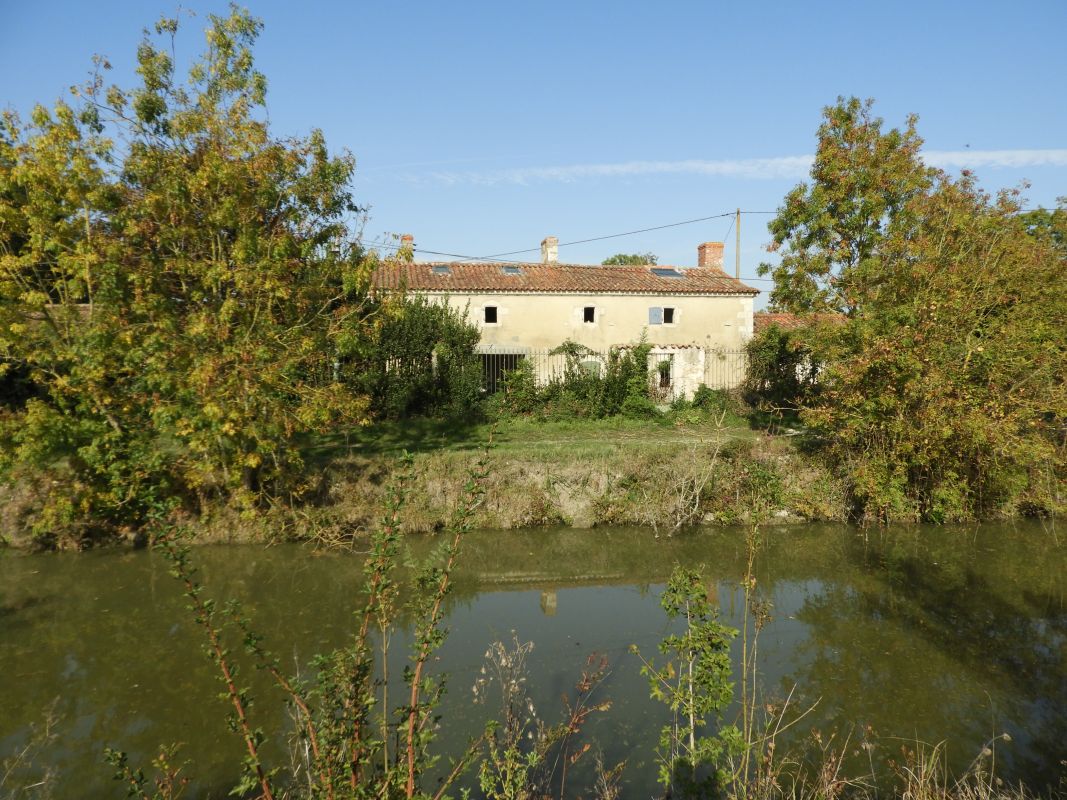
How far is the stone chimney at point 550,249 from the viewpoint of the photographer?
2525 centimetres

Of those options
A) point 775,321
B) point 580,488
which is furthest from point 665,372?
point 580,488

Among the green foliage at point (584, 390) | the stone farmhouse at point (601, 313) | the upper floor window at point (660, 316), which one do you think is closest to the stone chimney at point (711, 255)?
the stone farmhouse at point (601, 313)

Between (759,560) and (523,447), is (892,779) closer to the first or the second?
(759,560)

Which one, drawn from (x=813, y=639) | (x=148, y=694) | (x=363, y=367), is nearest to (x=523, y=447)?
(x=363, y=367)

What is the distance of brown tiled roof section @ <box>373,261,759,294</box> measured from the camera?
21.8 metres

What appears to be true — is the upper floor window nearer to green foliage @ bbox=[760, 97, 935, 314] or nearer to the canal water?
green foliage @ bbox=[760, 97, 935, 314]

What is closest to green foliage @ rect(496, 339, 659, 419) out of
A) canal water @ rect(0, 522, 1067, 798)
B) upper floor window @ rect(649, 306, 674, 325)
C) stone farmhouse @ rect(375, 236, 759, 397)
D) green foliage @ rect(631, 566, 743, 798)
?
stone farmhouse @ rect(375, 236, 759, 397)

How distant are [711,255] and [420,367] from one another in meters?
14.1

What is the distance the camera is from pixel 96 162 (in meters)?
10.4

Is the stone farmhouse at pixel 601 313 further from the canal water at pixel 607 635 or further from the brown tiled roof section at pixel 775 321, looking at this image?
the canal water at pixel 607 635

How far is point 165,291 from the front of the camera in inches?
426

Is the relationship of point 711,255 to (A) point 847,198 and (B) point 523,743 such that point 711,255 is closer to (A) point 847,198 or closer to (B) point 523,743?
(A) point 847,198

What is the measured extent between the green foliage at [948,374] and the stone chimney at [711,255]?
11234 millimetres

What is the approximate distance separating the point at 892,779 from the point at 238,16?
13.9 meters
